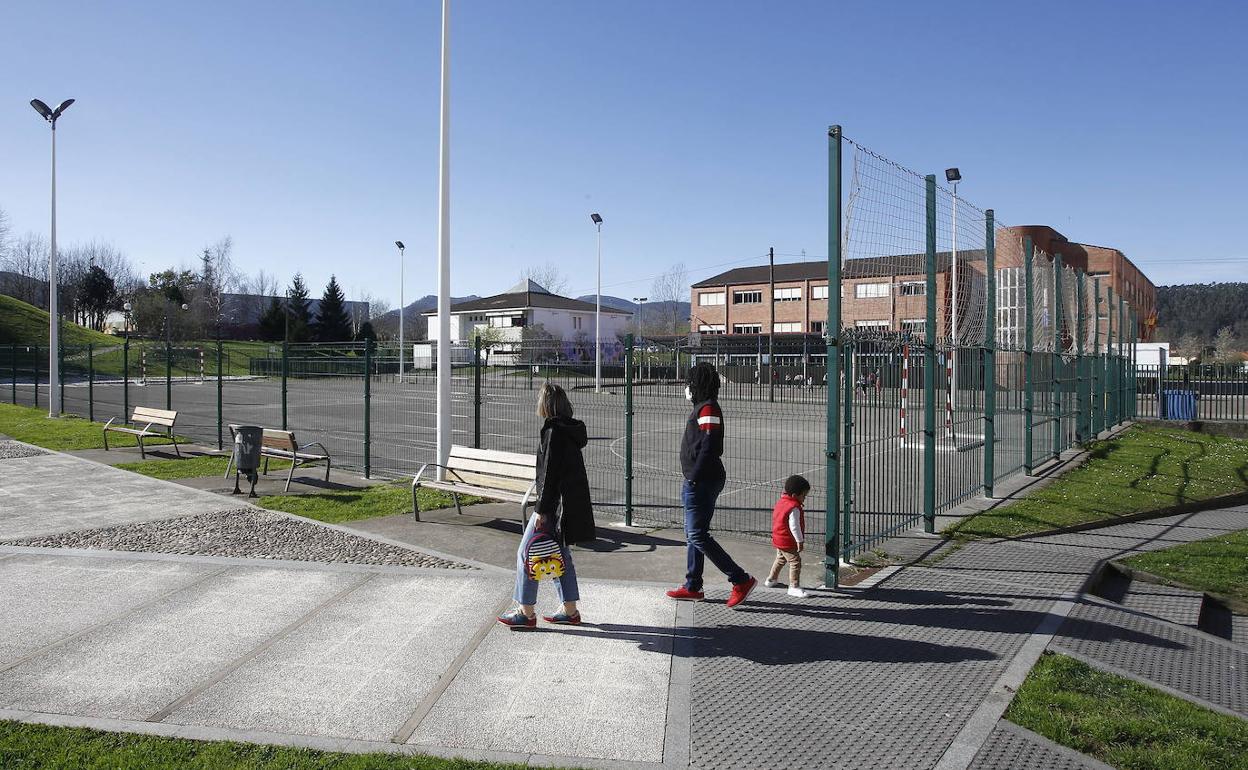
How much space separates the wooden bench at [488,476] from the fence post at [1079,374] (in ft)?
40.9

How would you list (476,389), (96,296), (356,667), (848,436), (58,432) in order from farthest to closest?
(96,296)
(58,432)
(476,389)
(848,436)
(356,667)

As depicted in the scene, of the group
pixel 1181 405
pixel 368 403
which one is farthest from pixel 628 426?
pixel 1181 405

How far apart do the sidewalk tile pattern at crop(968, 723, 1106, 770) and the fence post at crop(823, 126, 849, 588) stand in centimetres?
262

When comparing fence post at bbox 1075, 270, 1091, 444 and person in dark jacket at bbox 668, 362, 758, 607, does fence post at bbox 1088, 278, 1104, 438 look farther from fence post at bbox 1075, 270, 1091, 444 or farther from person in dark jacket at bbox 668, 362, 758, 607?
person in dark jacket at bbox 668, 362, 758, 607

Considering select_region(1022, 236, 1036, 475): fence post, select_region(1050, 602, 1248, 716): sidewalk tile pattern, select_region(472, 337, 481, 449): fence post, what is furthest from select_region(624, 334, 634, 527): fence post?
select_region(1022, 236, 1036, 475): fence post

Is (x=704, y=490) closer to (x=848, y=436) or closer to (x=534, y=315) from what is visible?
(x=848, y=436)

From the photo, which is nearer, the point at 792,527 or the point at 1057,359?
the point at 792,527

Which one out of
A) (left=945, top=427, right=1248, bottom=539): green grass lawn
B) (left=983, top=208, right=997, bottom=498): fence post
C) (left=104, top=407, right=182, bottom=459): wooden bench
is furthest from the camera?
(left=104, top=407, right=182, bottom=459): wooden bench

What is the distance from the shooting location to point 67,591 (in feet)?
21.1

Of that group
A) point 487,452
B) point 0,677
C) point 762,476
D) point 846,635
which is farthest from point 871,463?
point 0,677

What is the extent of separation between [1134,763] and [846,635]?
1.97m

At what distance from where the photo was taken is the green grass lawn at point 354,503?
32.1 feet

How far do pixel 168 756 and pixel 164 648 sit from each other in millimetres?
1636

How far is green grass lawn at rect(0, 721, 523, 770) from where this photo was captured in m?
3.65
